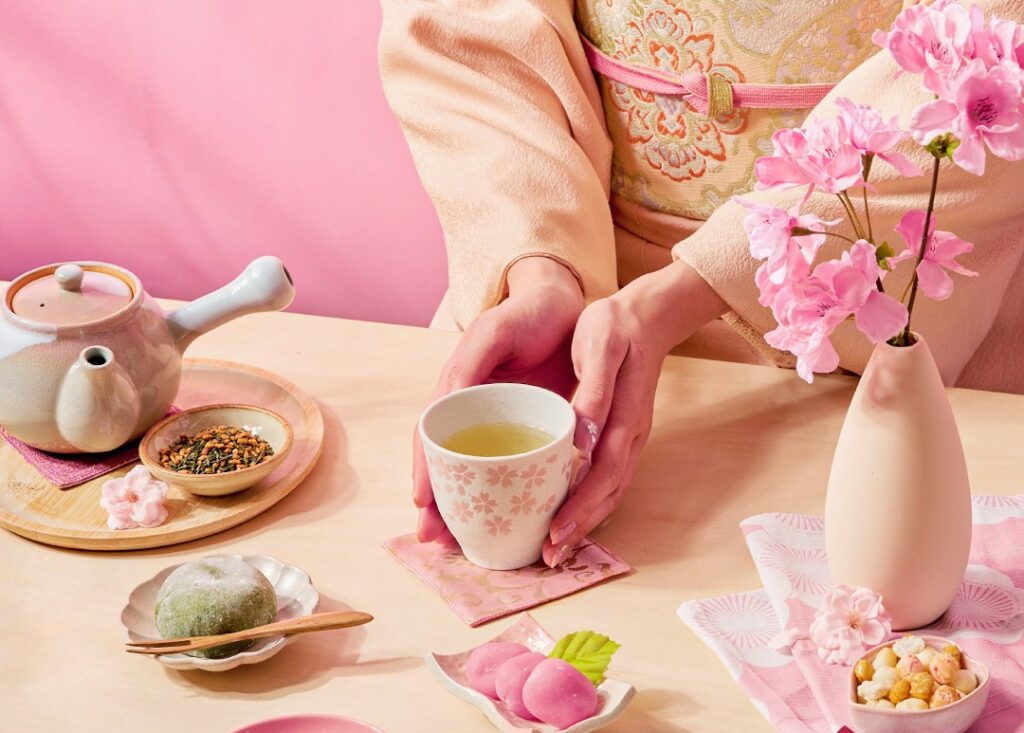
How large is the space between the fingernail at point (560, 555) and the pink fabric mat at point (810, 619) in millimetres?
99

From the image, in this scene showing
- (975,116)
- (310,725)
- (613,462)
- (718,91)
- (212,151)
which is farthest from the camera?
(212,151)

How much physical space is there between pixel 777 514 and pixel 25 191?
1663 mm

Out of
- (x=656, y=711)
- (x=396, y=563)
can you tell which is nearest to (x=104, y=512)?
(x=396, y=563)

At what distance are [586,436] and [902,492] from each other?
27 centimetres

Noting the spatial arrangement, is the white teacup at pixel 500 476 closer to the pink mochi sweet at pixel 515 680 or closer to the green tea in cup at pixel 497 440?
the green tea in cup at pixel 497 440

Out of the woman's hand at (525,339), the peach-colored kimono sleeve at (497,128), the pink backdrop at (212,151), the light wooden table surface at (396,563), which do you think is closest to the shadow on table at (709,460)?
the light wooden table surface at (396,563)

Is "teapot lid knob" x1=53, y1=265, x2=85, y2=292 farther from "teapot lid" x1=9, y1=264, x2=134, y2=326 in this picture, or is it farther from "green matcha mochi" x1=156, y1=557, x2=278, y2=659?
"green matcha mochi" x1=156, y1=557, x2=278, y2=659

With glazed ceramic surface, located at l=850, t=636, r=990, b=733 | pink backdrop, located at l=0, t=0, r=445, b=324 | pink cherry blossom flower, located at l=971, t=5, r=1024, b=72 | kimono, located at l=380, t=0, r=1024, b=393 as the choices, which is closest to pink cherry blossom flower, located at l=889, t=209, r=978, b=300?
pink cherry blossom flower, located at l=971, t=5, r=1024, b=72

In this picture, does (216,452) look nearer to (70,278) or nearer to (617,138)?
(70,278)

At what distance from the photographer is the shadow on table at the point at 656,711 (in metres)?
0.72

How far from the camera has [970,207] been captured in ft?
3.67

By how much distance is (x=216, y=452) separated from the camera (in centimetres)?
98

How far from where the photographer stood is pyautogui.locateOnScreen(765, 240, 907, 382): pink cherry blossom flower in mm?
649

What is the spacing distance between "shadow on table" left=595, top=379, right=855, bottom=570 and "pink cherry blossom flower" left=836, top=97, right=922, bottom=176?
14.3 inches
